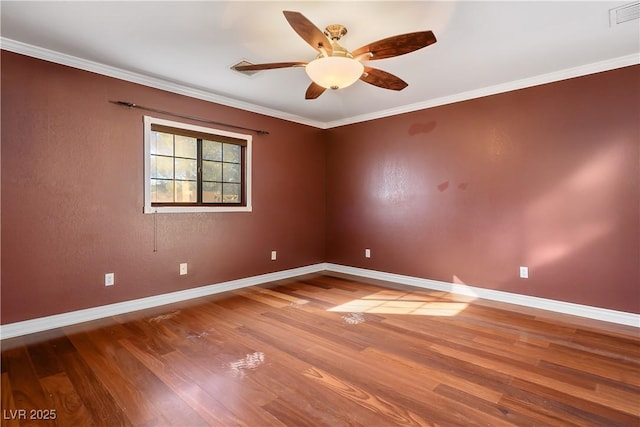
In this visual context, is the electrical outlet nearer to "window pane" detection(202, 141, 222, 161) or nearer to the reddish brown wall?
the reddish brown wall

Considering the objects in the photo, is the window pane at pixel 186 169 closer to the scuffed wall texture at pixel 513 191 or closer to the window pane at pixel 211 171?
the window pane at pixel 211 171

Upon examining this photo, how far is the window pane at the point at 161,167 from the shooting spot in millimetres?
3547

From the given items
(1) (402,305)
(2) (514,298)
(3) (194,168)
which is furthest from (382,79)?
(2) (514,298)

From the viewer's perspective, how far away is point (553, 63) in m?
3.08

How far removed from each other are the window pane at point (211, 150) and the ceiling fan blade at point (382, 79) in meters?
2.21

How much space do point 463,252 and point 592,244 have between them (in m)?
1.24

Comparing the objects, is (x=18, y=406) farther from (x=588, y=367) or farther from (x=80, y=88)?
(x=588, y=367)

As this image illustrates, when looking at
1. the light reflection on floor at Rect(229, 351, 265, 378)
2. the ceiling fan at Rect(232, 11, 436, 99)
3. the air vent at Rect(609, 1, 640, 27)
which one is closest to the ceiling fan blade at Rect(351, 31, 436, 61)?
the ceiling fan at Rect(232, 11, 436, 99)

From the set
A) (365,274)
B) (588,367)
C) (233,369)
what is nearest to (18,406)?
(233,369)

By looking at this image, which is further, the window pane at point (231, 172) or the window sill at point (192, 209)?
the window pane at point (231, 172)

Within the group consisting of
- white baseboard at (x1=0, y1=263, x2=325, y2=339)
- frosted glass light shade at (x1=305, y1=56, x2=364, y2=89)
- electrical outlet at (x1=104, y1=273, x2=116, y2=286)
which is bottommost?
white baseboard at (x1=0, y1=263, x2=325, y2=339)

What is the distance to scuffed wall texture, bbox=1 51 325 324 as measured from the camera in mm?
2701

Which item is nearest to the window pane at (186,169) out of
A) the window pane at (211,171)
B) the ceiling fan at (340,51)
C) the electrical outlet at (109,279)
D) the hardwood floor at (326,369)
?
the window pane at (211,171)

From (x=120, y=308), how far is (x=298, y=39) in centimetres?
307
